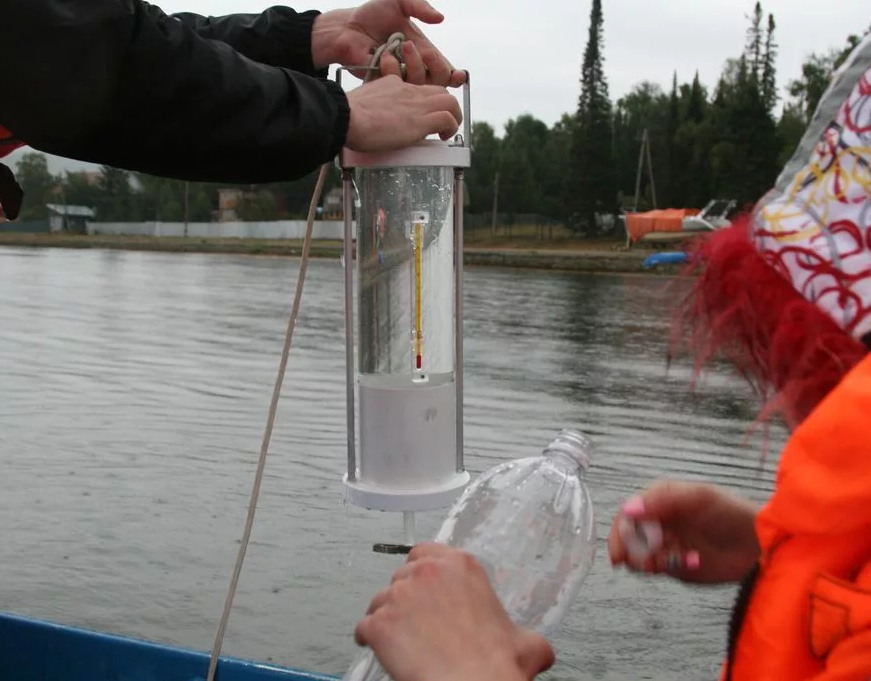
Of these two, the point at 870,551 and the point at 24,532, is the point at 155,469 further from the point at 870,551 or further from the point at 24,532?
the point at 870,551

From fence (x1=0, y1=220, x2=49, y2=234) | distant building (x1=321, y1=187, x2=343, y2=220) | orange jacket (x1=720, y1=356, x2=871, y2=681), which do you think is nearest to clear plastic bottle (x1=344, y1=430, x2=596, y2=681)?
orange jacket (x1=720, y1=356, x2=871, y2=681)

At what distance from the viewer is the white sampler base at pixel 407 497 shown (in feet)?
8.23

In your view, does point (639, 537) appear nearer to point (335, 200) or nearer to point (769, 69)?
point (335, 200)

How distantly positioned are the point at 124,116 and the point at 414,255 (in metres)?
0.93

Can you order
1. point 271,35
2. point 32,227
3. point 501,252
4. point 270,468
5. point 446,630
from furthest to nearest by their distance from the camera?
point 32,227, point 501,252, point 270,468, point 271,35, point 446,630

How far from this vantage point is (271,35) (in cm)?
261

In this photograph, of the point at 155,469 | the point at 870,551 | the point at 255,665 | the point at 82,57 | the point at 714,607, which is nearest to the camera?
the point at 870,551

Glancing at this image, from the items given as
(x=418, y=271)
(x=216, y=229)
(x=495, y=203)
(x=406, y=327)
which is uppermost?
(x=495, y=203)

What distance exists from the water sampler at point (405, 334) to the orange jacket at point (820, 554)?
129cm

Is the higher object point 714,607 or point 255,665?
point 255,665

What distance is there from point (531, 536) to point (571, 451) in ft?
1.27

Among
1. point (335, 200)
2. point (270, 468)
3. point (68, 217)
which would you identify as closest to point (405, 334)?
point (335, 200)

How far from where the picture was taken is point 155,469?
8.13 m

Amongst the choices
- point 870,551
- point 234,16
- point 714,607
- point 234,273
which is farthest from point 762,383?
point 234,273
